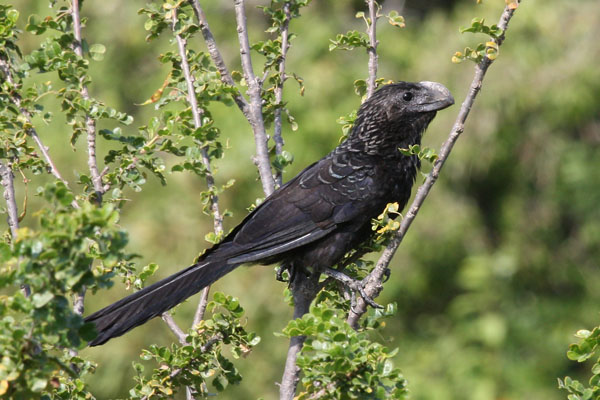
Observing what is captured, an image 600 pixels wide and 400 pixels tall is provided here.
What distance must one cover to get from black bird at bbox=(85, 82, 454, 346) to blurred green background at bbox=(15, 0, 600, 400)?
297 cm

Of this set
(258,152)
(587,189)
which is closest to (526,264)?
(587,189)

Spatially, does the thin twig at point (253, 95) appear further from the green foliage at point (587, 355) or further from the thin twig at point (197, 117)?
the green foliage at point (587, 355)

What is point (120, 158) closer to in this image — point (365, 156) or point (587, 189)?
point (365, 156)

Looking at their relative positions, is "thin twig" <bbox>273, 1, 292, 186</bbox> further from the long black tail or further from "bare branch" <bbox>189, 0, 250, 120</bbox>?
the long black tail

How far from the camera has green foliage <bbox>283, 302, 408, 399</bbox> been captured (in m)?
2.19

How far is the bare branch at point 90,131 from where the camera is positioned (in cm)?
292

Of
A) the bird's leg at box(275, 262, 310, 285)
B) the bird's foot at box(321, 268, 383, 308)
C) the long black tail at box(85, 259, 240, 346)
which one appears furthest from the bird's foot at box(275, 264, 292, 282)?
the long black tail at box(85, 259, 240, 346)

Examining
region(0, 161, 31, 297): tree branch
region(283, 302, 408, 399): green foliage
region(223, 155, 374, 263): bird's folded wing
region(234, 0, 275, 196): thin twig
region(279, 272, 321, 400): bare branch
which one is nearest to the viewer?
region(283, 302, 408, 399): green foliage

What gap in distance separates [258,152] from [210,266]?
0.50 metres

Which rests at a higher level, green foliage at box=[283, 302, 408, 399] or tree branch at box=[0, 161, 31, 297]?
tree branch at box=[0, 161, 31, 297]

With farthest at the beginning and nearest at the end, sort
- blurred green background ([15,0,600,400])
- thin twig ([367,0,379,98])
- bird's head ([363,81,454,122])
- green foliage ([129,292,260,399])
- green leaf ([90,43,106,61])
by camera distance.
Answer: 1. blurred green background ([15,0,600,400])
2. bird's head ([363,81,454,122])
3. thin twig ([367,0,379,98])
4. green leaf ([90,43,106,61])
5. green foliage ([129,292,260,399])


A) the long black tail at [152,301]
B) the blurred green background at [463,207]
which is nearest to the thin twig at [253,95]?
the long black tail at [152,301]

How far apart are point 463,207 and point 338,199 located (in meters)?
4.21

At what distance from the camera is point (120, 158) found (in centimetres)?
303
